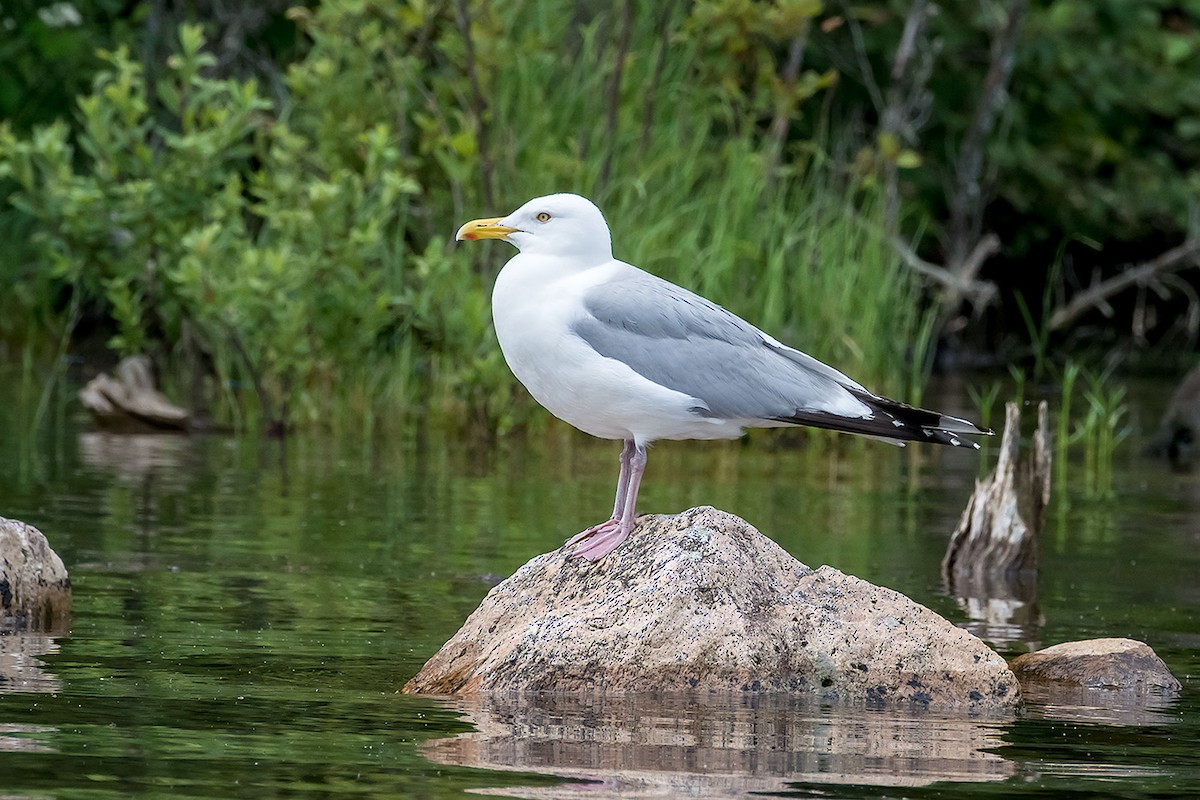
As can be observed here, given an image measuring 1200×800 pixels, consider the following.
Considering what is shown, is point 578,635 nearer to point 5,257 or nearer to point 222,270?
point 222,270

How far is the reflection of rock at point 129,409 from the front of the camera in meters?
13.0

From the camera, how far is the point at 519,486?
10.7m

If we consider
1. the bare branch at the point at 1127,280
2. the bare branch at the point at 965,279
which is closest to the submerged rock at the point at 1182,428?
the bare branch at the point at 965,279

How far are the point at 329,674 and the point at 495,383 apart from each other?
652cm

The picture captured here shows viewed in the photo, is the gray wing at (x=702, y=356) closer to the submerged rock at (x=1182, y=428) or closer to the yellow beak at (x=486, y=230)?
the yellow beak at (x=486, y=230)

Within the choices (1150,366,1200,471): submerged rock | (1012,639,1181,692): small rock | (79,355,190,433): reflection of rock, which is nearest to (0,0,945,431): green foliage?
(79,355,190,433): reflection of rock

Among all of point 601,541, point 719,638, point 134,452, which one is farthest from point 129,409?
A: point 719,638

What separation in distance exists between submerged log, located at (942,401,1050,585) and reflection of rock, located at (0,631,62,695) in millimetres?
4090

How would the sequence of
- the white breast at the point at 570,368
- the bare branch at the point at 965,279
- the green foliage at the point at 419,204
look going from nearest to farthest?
the white breast at the point at 570,368 < the green foliage at the point at 419,204 < the bare branch at the point at 965,279

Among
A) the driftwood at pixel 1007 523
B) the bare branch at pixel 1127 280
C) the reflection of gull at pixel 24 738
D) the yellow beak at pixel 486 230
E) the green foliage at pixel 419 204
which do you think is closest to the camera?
the reflection of gull at pixel 24 738

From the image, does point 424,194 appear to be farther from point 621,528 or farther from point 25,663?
point 25,663

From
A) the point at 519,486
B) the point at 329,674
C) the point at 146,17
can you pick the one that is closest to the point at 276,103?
the point at 146,17

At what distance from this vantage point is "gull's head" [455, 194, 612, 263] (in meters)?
6.34

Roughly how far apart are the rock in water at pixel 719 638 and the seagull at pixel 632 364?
0.27m
